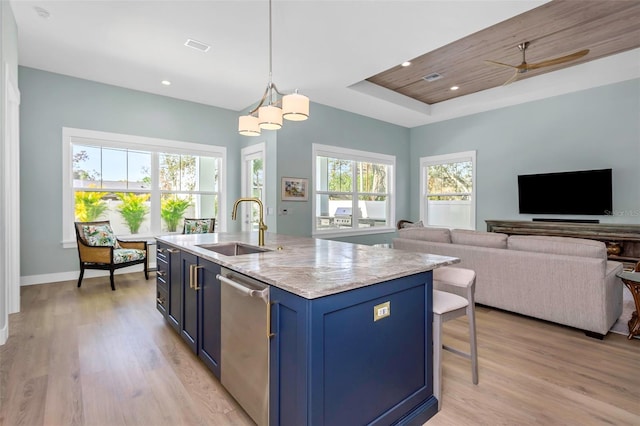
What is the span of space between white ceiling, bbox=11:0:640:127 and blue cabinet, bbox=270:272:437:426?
269 cm

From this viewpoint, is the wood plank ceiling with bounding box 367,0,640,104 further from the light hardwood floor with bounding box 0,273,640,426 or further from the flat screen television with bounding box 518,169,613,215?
the light hardwood floor with bounding box 0,273,640,426

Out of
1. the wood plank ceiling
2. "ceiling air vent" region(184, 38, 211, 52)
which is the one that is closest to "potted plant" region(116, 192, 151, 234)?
"ceiling air vent" region(184, 38, 211, 52)

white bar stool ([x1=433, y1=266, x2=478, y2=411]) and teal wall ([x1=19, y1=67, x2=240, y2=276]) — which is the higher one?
teal wall ([x1=19, y1=67, x2=240, y2=276])

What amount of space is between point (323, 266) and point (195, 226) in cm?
429

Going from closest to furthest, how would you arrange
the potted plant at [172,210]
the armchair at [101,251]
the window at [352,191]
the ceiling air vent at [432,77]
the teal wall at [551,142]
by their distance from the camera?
the armchair at [101,251]
the teal wall at [551,142]
the ceiling air vent at [432,77]
the potted plant at [172,210]
the window at [352,191]

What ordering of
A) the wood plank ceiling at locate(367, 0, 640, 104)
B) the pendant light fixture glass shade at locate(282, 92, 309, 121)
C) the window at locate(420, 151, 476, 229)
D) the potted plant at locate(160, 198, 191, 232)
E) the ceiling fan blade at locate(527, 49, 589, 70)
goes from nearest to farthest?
the pendant light fixture glass shade at locate(282, 92, 309, 121) < the wood plank ceiling at locate(367, 0, 640, 104) < the ceiling fan blade at locate(527, 49, 589, 70) < the potted plant at locate(160, 198, 191, 232) < the window at locate(420, 151, 476, 229)

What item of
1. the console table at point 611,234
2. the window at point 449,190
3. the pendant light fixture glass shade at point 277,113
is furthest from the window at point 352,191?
the console table at point 611,234

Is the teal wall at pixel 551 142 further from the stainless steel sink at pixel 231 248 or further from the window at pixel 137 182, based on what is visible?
the stainless steel sink at pixel 231 248

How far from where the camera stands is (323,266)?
1687mm

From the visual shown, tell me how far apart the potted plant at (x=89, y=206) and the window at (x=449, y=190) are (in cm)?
616

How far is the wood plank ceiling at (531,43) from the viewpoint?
10.8ft

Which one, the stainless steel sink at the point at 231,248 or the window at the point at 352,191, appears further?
the window at the point at 352,191

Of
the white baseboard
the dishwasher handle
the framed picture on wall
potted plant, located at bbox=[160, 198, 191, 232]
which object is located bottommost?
the white baseboard

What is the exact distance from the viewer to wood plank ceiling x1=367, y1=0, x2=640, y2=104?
10.8ft
